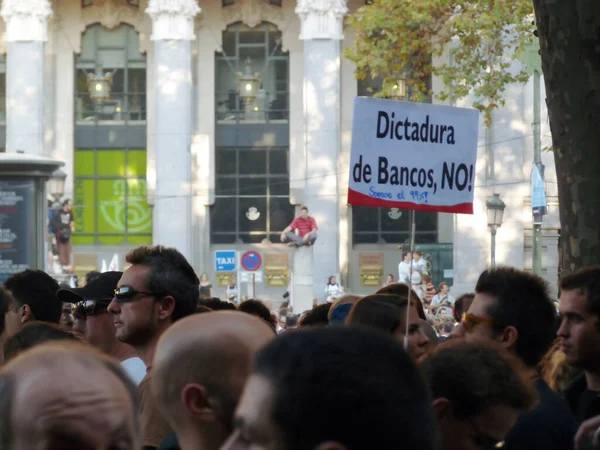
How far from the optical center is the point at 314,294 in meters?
40.2

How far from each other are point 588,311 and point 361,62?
16723 mm

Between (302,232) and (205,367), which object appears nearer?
(205,367)

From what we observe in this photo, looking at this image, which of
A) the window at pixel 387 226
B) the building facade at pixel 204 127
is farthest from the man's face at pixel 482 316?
the window at pixel 387 226

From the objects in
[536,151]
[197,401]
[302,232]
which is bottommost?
[197,401]

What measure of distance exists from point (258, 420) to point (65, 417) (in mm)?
382

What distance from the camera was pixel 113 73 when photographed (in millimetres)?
43750

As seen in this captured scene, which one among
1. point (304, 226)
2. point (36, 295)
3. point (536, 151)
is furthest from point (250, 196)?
point (36, 295)

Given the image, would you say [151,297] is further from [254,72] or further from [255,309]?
[254,72]

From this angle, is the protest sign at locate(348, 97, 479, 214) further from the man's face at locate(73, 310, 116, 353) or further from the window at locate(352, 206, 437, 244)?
the window at locate(352, 206, 437, 244)

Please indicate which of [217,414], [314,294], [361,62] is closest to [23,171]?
[361,62]

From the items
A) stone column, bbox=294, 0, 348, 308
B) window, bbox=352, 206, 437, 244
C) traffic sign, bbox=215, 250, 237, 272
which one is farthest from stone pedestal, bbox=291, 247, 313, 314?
window, bbox=352, 206, 437, 244

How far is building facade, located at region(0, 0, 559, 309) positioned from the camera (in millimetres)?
41094

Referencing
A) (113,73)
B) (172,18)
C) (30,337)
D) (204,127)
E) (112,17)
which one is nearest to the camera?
(30,337)

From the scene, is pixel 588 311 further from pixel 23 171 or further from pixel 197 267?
pixel 197 267
